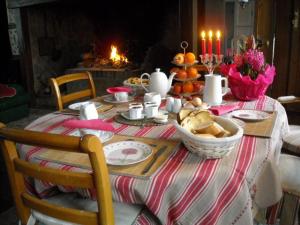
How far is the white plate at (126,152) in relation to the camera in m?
0.98

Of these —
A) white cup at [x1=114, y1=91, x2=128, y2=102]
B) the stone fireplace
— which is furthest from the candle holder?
the stone fireplace

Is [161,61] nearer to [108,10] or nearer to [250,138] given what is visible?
[108,10]

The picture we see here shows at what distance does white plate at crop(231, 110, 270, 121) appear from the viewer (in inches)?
51.1

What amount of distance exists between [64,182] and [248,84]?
103cm

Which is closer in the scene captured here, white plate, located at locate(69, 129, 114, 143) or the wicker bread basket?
the wicker bread basket

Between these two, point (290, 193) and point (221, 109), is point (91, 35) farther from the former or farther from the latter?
point (290, 193)

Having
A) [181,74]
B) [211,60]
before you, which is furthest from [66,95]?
[211,60]

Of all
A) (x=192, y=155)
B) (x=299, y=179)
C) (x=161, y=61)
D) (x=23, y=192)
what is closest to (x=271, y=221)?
(x=299, y=179)

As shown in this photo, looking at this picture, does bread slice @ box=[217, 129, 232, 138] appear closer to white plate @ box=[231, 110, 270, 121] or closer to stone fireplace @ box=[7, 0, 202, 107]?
white plate @ box=[231, 110, 270, 121]

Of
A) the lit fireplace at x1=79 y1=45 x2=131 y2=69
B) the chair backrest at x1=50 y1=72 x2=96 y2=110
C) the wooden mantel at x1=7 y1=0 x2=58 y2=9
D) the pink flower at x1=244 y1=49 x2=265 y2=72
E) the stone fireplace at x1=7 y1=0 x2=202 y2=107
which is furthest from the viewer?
the lit fireplace at x1=79 y1=45 x2=131 y2=69

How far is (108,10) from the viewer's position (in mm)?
4137

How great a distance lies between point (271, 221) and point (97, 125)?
2.65 feet

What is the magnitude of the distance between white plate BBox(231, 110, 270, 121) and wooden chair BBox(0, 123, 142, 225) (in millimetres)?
588

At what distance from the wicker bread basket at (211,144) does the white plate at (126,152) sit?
13 cm
